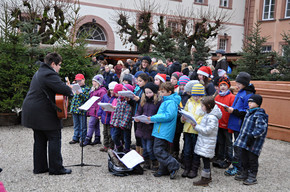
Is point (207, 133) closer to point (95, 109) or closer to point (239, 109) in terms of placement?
point (239, 109)

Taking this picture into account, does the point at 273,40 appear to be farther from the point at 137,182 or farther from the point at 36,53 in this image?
the point at 137,182

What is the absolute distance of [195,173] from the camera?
514cm

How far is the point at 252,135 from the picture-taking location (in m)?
4.68

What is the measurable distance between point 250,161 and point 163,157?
1.50 metres

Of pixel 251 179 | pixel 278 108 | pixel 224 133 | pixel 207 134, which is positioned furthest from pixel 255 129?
pixel 278 108

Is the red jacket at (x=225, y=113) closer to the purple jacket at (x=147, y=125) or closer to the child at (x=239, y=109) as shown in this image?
the child at (x=239, y=109)

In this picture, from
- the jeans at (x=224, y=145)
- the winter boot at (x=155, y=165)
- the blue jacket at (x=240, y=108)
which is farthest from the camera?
the jeans at (x=224, y=145)

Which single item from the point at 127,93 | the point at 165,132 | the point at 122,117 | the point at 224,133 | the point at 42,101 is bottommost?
the point at 224,133

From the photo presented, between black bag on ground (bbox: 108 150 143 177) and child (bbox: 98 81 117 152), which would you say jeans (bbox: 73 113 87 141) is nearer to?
child (bbox: 98 81 117 152)

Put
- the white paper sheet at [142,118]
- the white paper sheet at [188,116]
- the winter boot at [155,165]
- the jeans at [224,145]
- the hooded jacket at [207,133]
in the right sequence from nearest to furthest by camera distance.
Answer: the white paper sheet at [188,116]
the hooded jacket at [207,133]
the white paper sheet at [142,118]
the winter boot at [155,165]
the jeans at [224,145]

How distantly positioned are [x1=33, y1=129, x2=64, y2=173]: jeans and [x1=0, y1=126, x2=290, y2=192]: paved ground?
0.53 ft

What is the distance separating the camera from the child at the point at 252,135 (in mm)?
4691

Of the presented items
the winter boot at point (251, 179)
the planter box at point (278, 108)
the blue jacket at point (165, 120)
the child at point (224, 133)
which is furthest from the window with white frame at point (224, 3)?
the winter boot at point (251, 179)

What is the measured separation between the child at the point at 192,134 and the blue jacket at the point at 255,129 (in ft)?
2.52
